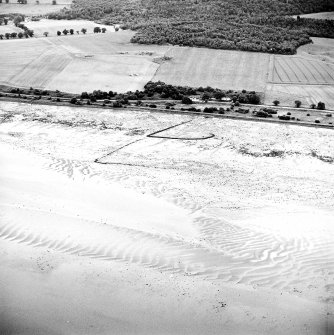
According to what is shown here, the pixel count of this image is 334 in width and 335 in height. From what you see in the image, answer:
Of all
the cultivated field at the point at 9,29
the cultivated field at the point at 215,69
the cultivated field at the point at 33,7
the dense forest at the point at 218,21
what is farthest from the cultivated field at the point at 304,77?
the cultivated field at the point at 33,7

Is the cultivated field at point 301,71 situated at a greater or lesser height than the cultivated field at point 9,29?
lesser

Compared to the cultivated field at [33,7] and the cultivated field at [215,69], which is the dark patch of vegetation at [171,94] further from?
the cultivated field at [33,7]

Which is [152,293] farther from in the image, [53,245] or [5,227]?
[5,227]

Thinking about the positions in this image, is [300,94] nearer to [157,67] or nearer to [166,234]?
[157,67]

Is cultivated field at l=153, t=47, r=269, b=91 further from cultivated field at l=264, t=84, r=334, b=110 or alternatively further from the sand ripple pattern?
the sand ripple pattern

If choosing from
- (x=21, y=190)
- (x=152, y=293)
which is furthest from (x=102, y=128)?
(x=152, y=293)

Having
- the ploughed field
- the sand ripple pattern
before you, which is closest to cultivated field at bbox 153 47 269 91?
the ploughed field
